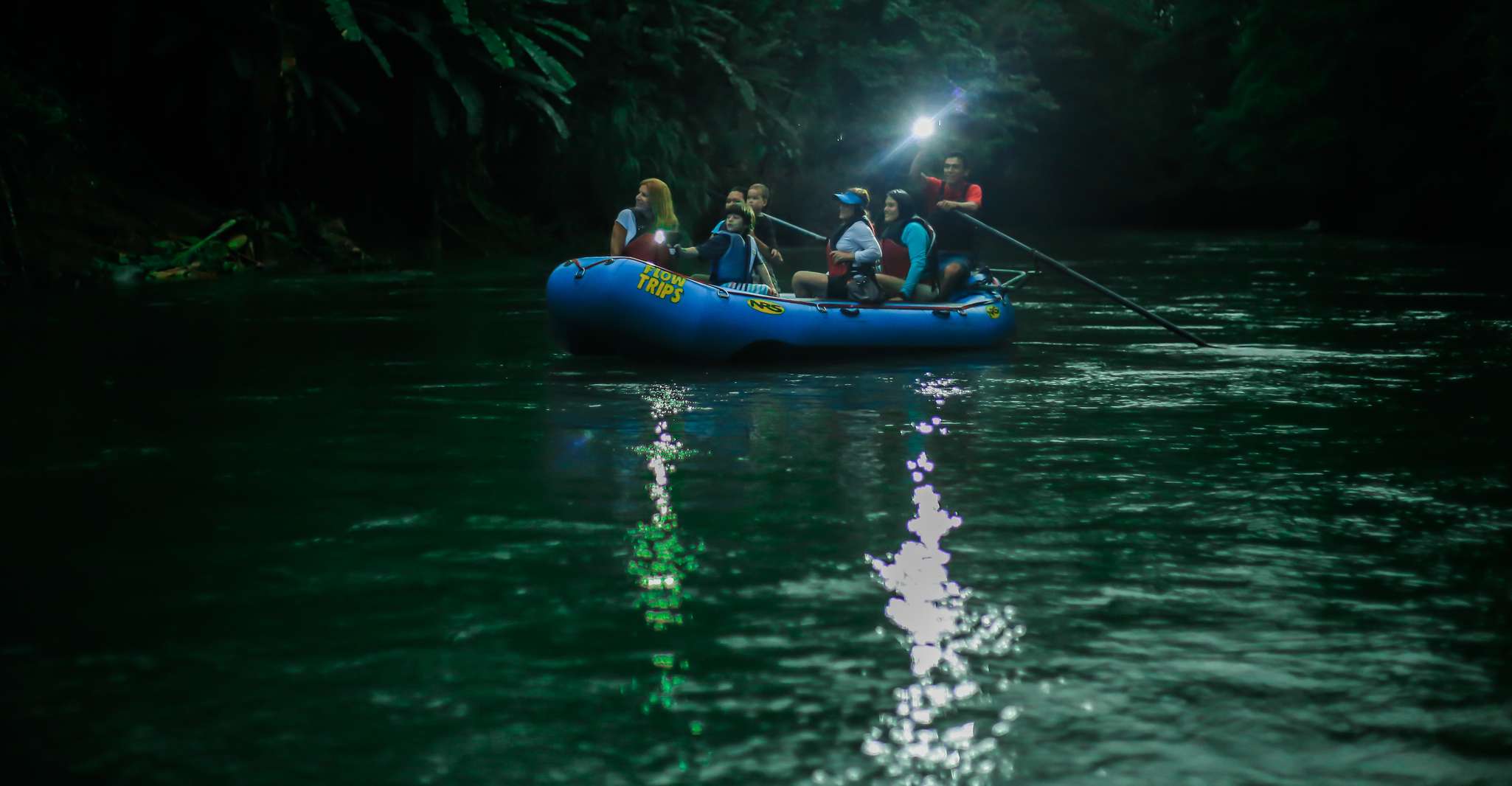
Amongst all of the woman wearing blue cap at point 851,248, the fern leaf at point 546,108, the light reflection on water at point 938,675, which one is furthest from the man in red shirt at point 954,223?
the fern leaf at point 546,108

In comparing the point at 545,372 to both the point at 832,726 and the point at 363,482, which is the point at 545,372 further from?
the point at 832,726

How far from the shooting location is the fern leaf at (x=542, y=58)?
2567cm

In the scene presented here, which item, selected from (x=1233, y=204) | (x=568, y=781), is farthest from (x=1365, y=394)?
(x=1233, y=204)

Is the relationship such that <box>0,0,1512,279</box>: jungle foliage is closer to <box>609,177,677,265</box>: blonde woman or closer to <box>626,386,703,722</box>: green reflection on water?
<box>609,177,677,265</box>: blonde woman

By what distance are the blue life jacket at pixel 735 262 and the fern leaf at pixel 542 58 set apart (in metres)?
12.2

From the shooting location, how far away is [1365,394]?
38.9 ft

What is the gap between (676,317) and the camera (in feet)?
43.5

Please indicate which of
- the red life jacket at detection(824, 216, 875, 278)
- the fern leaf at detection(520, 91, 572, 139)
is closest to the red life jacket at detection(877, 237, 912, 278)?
the red life jacket at detection(824, 216, 875, 278)

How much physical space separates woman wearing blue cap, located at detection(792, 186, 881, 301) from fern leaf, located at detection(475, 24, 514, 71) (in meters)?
11.0

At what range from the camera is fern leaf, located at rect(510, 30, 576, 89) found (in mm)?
25672

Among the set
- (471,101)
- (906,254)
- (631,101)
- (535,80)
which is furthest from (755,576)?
(631,101)

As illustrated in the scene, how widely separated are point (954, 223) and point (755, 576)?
960cm

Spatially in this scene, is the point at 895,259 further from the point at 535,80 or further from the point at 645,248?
the point at 535,80

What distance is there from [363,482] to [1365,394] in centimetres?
695
